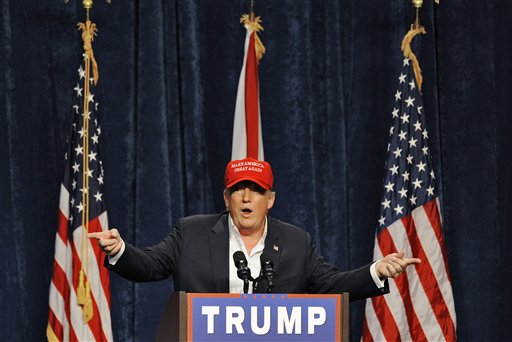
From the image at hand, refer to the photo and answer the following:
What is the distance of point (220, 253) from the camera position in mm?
3867

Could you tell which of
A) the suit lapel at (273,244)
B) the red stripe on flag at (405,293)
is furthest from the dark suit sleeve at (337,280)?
the red stripe on flag at (405,293)

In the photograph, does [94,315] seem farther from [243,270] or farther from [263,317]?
[263,317]

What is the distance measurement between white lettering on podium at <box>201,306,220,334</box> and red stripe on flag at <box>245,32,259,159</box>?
3.22 metres

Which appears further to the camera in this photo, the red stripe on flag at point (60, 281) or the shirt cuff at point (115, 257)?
the red stripe on flag at point (60, 281)

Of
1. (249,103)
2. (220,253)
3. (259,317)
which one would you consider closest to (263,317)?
(259,317)

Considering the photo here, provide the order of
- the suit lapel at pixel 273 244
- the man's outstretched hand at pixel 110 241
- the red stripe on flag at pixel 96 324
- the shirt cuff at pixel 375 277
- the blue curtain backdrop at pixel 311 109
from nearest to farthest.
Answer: the man's outstretched hand at pixel 110 241
the shirt cuff at pixel 375 277
the suit lapel at pixel 273 244
the red stripe on flag at pixel 96 324
the blue curtain backdrop at pixel 311 109

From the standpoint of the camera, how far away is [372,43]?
6.64 meters

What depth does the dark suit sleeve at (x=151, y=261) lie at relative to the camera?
144 inches

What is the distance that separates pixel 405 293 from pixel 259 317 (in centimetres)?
316

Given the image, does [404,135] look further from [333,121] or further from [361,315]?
[361,315]

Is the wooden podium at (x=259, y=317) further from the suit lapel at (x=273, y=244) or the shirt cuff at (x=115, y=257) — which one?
the suit lapel at (x=273, y=244)

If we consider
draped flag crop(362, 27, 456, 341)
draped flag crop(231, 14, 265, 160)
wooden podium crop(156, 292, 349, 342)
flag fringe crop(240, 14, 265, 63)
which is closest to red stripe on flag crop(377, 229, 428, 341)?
draped flag crop(362, 27, 456, 341)

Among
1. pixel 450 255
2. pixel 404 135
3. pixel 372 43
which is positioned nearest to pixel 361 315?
pixel 450 255

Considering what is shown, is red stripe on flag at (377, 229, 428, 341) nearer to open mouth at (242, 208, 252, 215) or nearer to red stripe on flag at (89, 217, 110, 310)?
red stripe on flag at (89, 217, 110, 310)
